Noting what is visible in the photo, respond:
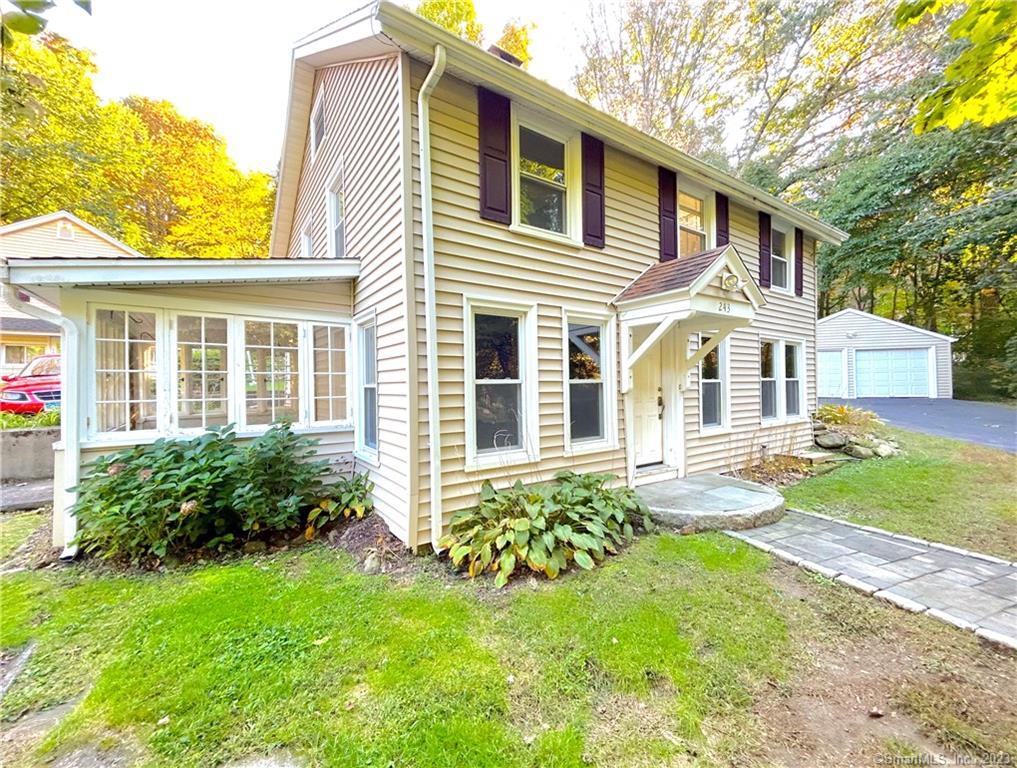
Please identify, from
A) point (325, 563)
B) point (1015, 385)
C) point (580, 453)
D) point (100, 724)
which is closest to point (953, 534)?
point (580, 453)

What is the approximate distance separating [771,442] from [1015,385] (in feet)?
53.1

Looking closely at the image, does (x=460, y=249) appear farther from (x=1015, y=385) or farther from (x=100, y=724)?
(x=1015, y=385)

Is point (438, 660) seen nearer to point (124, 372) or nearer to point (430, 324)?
point (430, 324)

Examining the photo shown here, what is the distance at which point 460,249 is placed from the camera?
4.20 metres

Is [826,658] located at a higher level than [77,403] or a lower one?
lower

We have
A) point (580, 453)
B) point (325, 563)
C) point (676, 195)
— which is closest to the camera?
point (325, 563)

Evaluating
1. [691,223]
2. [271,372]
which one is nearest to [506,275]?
[271,372]

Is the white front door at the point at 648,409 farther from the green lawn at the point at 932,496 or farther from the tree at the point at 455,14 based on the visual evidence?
the tree at the point at 455,14

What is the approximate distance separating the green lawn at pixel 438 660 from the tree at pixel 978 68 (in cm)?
357

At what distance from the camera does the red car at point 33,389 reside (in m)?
10.0

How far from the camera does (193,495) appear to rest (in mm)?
3947

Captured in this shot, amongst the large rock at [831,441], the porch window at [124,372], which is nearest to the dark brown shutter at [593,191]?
the porch window at [124,372]

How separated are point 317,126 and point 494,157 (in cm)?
443

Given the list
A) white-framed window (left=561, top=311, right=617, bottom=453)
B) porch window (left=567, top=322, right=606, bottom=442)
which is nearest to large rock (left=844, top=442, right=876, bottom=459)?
white-framed window (left=561, top=311, right=617, bottom=453)
